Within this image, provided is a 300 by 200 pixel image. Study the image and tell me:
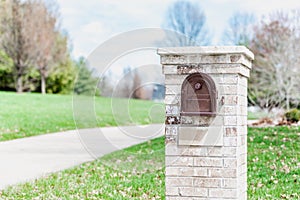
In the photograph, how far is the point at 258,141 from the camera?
35.0 ft

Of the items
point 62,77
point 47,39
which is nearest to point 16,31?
point 47,39

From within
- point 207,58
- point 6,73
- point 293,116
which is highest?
point 6,73

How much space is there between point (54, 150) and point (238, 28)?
22282mm

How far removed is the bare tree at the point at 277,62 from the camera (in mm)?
21344

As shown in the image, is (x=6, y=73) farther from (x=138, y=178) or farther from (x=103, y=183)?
(x=103, y=183)

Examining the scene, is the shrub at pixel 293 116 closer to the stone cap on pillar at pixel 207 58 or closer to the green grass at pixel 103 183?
the green grass at pixel 103 183

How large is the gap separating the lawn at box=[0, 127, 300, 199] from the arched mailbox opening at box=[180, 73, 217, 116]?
192 centimetres

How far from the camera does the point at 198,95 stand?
4539 mm

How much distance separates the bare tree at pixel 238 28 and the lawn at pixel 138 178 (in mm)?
21328

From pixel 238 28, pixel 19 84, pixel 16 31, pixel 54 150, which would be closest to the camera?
pixel 54 150

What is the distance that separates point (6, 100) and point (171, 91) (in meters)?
23.7

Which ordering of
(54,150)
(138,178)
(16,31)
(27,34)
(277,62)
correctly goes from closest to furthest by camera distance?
1. (138,178)
2. (54,150)
3. (277,62)
4. (27,34)
5. (16,31)

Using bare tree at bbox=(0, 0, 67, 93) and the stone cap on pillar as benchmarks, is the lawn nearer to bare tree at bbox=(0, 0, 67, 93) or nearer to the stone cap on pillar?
the stone cap on pillar

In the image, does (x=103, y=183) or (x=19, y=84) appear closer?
(x=103, y=183)
